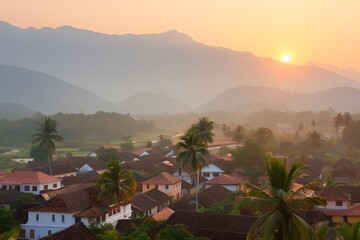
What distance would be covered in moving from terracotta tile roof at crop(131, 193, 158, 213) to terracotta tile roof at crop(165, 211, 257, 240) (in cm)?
1311

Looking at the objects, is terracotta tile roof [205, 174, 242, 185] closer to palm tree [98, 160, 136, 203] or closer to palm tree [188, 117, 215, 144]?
palm tree [188, 117, 215, 144]

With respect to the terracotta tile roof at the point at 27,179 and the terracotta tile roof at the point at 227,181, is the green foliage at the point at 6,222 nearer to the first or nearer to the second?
the terracotta tile roof at the point at 27,179

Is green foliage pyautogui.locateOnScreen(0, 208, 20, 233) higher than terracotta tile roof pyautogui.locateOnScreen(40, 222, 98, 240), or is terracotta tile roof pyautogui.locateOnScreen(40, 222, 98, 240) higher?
terracotta tile roof pyautogui.locateOnScreen(40, 222, 98, 240)

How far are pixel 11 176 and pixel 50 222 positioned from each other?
78.9 ft

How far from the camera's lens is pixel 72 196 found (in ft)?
147

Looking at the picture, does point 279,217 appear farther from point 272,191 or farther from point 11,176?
point 11,176

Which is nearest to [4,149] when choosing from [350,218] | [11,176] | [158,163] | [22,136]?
[22,136]

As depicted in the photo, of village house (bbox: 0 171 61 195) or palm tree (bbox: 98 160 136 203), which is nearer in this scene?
palm tree (bbox: 98 160 136 203)

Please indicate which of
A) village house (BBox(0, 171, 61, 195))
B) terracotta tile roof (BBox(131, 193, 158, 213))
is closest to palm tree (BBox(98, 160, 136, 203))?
terracotta tile roof (BBox(131, 193, 158, 213))

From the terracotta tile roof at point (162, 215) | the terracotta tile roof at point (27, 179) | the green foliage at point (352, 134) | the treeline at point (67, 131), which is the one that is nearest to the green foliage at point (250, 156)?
the terracotta tile roof at point (27, 179)

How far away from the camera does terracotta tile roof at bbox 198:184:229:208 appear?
56.3 m

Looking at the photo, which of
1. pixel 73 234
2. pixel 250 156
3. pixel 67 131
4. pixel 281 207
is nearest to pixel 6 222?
pixel 73 234

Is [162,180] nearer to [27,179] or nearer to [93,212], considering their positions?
[27,179]

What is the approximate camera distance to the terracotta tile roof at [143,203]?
51688 millimetres
